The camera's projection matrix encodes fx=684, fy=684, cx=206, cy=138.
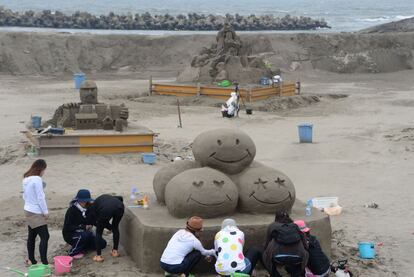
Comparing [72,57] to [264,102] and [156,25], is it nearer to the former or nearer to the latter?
[264,102]

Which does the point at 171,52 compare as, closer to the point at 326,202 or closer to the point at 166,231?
the point at 326,202

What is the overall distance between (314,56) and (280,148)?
20.5m

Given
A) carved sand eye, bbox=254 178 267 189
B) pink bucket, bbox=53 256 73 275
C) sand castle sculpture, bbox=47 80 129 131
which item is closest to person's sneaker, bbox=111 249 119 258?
pink bucket, bbox=53 256 73 275

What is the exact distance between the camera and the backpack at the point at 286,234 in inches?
259

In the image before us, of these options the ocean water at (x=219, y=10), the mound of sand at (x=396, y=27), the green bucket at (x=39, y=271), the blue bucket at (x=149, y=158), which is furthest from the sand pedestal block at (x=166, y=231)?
the ocean water at (x=219, y=10)

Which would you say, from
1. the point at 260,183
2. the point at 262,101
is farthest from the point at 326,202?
the point at 262,101

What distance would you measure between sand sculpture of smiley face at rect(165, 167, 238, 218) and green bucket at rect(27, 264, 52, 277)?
1.46 meters

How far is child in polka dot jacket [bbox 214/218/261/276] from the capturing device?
6660 mm

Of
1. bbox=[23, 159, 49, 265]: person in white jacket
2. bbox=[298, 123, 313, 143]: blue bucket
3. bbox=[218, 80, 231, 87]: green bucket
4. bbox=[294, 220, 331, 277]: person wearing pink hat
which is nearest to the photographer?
bbox=[294, 220, 331, 277]: person wearing pink hat

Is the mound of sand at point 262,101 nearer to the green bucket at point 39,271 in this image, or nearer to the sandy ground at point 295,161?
the sandy ground at point 295,161

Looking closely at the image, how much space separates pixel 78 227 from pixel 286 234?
8.27ft

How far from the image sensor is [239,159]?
25.4 feet

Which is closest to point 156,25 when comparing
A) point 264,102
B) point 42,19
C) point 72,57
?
point 42,19

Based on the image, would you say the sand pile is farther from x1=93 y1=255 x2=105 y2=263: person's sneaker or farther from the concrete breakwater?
x1=93 y1=255 x2=105 y2=263: person's sneaker
